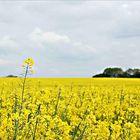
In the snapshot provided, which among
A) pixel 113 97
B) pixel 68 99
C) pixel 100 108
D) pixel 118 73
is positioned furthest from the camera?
pixel 118 73

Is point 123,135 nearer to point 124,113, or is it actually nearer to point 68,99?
point 124,113

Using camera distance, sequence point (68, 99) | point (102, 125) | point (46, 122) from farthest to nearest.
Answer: point (68, 99) < point (102, 125) < point (46, 122)

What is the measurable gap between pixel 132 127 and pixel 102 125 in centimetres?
55

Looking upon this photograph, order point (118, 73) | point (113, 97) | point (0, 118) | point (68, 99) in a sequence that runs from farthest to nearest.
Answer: point (118, 73)
point (113, 97)
point (68, 99)
point (0, 118)

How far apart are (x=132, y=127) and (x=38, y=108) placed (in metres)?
1.43

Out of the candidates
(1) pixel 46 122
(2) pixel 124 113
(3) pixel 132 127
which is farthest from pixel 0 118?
(2) pixel 124 113

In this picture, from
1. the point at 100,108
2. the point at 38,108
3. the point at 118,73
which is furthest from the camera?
the point at 118,73

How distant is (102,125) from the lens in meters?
6.05

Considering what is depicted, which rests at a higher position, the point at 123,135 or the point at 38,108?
the point at 38,108

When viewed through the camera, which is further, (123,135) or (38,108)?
(123,135)

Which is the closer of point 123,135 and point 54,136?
point 54,136

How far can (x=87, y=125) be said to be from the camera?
565 cm

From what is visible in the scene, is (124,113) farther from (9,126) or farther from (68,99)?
(9,126)

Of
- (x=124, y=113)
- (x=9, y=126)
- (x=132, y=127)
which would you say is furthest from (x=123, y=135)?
(x=124, y=113)
